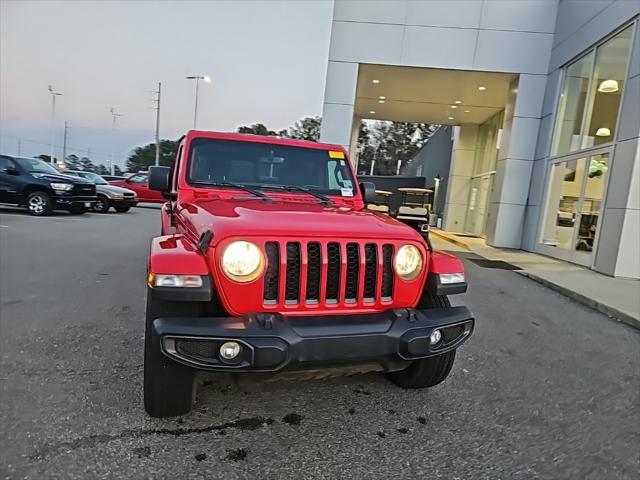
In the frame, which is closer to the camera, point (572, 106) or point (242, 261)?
point (242, 261)

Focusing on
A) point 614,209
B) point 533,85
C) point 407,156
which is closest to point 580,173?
point 614,209

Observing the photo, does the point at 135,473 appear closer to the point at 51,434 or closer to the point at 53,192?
the point at 51,434

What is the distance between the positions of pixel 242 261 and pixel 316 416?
1.15m

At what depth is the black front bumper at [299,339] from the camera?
2006 millimetres

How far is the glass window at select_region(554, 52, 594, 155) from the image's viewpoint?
10680 millimetres

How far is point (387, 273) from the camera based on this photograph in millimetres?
2451

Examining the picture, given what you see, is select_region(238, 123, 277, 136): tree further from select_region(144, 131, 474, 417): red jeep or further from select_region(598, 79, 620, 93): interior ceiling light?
select_region(598, 79, 620, 93): interior ceiling light

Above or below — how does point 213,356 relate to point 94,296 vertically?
above

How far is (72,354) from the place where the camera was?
11.1 ft

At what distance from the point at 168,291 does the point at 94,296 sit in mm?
3571

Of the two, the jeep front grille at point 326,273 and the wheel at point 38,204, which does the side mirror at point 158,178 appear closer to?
the jeep front grille at point 326,273

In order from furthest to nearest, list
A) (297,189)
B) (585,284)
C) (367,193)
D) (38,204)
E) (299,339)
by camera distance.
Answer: (38,204) → (585,284) → (367,193) → (297,189) → (299,339)

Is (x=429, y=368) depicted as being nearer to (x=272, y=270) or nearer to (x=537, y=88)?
(x=272, y=270)

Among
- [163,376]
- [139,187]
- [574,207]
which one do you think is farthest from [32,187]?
[574,207]
